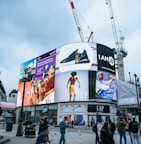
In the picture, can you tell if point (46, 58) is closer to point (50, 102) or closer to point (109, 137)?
point (50, 102)

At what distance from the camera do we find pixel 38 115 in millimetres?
60844

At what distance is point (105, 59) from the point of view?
5544 centimetres

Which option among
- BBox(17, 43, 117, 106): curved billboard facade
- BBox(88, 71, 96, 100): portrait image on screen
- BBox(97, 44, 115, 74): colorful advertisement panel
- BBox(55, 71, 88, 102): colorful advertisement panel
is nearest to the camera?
BBox(88, 71, 96, 100): portrait image on screen

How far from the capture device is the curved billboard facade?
51.4 metres

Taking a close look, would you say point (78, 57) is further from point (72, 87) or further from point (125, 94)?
point (125, 94)

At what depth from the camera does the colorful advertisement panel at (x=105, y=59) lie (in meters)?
54.0

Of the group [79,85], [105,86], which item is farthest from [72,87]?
[105,86]

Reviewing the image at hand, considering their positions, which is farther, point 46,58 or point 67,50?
point 46,58

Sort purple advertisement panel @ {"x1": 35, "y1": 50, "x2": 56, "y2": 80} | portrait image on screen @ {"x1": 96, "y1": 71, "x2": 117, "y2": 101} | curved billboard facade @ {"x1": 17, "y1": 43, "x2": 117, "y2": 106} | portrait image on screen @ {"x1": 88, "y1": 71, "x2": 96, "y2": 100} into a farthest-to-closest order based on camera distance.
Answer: purple advertisement panel @ {"x1": 35, "y1": 50, "x2": 56, "y2": 80} → portrait image on screen @ {"x1": 96, "y1": 71, "x2": 117, "y2": 101} → curved billboard facade @ {"x1": 17, "y1": 43, "x2": 117, "y2": 106} → portrait image on screen @ {"x1": 88, "y1": 71, "x2": 96, "y2": 100}

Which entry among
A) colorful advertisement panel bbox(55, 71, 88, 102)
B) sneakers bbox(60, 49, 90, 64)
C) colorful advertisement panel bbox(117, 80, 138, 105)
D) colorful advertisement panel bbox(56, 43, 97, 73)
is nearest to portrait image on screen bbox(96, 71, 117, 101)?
colorful advertisement panel bbox(117, 80, 138, 105)

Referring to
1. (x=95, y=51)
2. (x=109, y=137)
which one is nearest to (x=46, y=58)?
(x=95, y=51)

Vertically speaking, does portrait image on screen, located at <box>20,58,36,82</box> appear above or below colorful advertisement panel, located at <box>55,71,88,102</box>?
above

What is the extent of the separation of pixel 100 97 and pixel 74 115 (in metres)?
7.87

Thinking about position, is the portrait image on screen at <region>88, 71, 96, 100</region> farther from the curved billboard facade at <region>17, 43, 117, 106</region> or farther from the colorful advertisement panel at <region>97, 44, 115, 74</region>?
the colorful advertisement panel at <region>97, 44, 115, 74</region>
